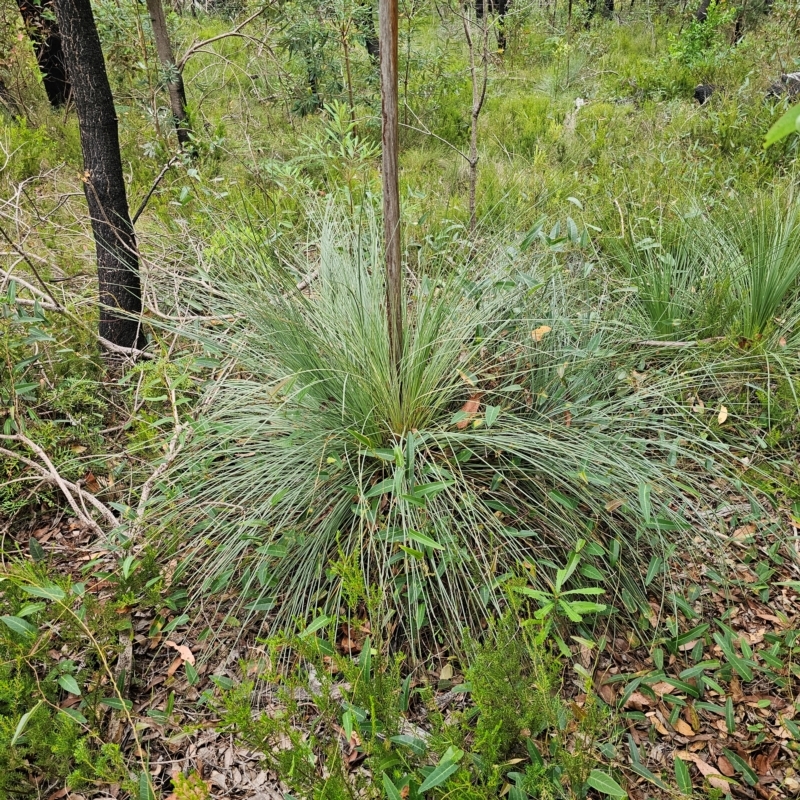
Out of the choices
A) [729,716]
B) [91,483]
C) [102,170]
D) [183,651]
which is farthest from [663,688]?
[102,170]

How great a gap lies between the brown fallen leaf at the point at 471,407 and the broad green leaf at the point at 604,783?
102cm

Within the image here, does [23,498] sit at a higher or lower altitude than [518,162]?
lower

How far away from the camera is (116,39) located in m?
4.93

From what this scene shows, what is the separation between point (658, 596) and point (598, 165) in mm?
3891

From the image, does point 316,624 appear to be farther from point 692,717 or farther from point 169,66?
point 169,66

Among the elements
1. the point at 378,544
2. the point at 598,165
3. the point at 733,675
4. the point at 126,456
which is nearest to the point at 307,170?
the point at 598,165

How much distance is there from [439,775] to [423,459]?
85 centimetres

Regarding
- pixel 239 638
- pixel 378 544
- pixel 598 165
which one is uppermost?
pixel 598 165

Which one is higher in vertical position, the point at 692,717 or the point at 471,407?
the point at 471,407

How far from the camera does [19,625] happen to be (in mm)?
1616

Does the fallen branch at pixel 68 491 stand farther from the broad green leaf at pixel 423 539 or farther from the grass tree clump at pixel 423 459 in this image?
the broad green leaf at pixel 423 539

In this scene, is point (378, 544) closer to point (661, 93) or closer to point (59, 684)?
point (59, 684)

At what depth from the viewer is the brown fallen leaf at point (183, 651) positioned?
1909 mm

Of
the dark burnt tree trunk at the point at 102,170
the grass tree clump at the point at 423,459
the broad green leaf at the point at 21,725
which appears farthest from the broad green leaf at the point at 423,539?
the dark burnt tree trunk at the point at 102,170
